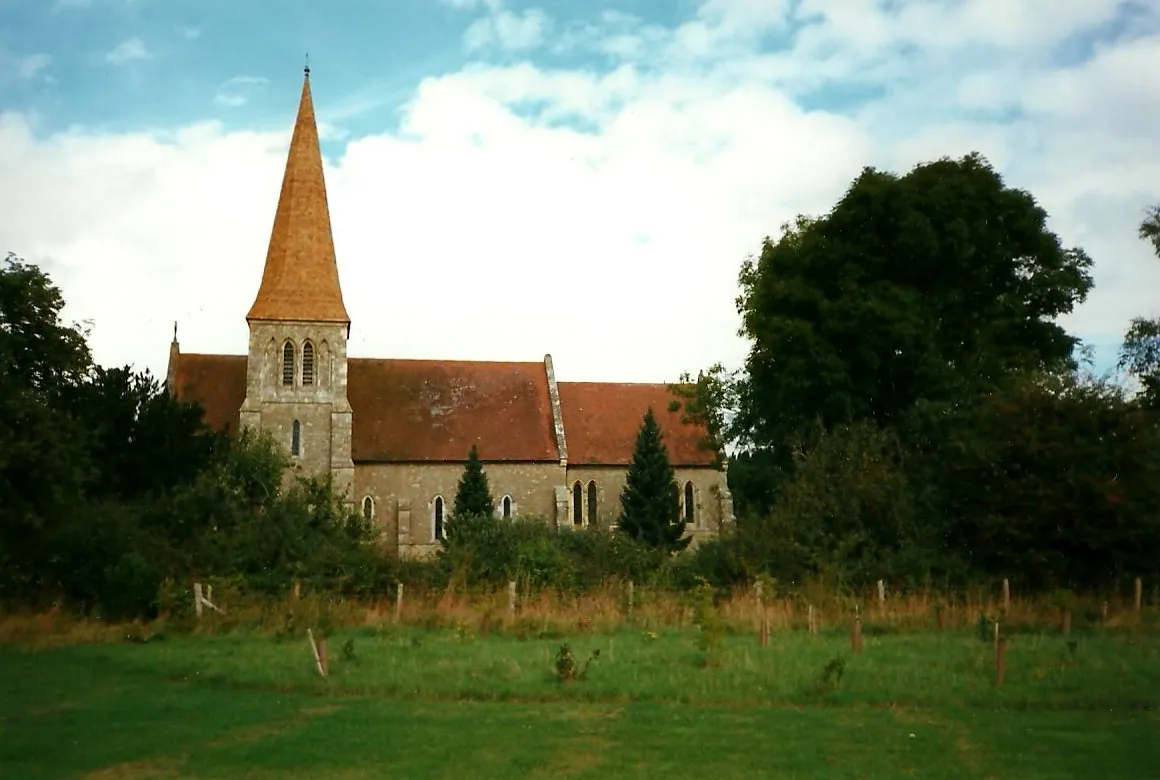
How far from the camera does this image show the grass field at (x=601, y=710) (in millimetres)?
10531

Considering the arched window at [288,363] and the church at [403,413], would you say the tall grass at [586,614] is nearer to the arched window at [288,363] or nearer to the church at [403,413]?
the church at [403,413]

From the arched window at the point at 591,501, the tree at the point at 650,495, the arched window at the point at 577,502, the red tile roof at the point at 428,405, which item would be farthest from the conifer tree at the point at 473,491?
the arched window at the point at 591,501

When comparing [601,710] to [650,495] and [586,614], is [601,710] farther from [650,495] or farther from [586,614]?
[650,495]

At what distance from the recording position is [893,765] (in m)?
10.4

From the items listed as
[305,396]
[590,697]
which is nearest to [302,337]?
[305,396]

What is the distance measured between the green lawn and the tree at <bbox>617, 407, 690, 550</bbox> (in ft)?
78.2

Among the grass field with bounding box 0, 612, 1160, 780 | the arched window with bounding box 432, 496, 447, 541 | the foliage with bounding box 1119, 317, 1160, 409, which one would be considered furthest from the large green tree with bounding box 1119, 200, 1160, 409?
the arched window with bounding box 432, 496, 447, 541

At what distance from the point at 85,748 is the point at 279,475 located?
26.5m

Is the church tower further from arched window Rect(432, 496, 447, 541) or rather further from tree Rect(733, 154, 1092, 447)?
tree Rect(733, 154, 1092, 447)

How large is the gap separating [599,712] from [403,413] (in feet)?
117

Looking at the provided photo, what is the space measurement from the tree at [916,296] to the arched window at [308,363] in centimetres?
2045

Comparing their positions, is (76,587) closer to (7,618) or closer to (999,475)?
(7,618)

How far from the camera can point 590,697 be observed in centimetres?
1444

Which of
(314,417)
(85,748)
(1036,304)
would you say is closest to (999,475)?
(1036,304)
